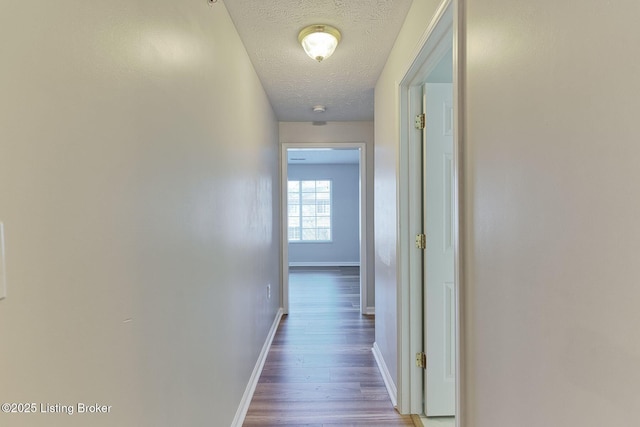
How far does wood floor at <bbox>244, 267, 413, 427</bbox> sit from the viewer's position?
2051 millimetres

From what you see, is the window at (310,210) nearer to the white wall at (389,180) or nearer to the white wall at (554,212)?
the white wall at (389,180)

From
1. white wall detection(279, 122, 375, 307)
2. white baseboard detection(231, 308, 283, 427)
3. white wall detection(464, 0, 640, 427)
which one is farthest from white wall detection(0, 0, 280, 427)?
white wall detection(279, 122, 375, 307)

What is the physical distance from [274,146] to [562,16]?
3.18m

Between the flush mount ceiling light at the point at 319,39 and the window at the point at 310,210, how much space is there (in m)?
5.66

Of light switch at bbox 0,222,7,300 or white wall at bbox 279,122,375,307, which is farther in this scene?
white wall at bbox 279,122,375,307

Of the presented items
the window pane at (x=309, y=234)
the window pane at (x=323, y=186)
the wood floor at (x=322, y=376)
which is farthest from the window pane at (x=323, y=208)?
the wood floor at (x=322, y=376)

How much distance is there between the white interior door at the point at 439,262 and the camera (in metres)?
2.00

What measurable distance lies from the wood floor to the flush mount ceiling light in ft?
7.45

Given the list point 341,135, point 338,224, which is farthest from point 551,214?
point 338,224

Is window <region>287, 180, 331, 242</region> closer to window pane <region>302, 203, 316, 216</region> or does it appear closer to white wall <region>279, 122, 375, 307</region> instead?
window pane <region>302, 203, 316, 216</region>

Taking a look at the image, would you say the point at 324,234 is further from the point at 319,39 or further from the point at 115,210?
the point at 115,210

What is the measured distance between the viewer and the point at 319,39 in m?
1.93

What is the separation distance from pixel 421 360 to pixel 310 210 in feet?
19.2

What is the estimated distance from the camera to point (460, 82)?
44.3 inches
